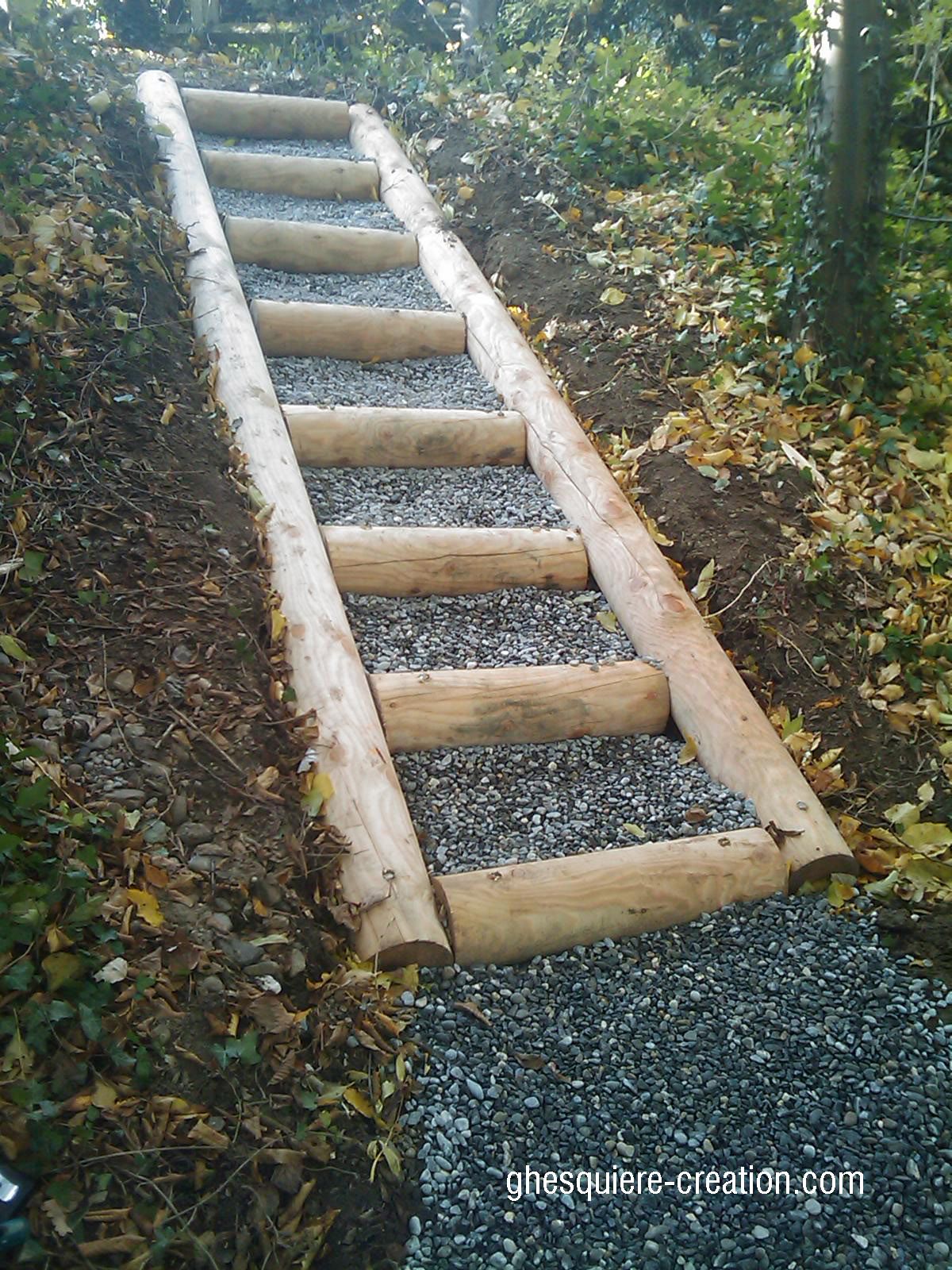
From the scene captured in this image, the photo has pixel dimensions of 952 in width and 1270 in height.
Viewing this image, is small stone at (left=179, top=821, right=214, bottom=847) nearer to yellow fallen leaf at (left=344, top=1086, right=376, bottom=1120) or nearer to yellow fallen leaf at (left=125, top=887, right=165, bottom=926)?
yellow fallen leaf at (left=125, top=887, right=165, bottom=926)

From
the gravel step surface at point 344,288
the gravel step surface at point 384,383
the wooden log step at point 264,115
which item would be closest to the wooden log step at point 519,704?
the gravel step surface at point 384,383

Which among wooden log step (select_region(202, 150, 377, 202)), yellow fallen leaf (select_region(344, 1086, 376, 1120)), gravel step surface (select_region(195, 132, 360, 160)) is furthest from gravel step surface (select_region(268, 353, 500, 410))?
yellow fallen leaf (select_region(344, 1086, 376, 1120))

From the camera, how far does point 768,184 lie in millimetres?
4535

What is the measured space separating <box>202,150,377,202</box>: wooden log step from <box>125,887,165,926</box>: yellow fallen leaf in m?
A: 3.94

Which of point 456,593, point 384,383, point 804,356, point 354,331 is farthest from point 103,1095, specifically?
point 804,356

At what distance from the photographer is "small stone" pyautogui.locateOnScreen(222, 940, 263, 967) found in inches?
77.1

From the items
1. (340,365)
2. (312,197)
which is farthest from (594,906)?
(312,197)

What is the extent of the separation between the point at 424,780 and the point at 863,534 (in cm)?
164

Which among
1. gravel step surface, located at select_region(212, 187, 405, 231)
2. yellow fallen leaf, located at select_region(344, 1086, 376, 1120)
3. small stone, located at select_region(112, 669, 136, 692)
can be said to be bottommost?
yellow fallen leaf, located at select_region(344, 1086, 376, 1120)

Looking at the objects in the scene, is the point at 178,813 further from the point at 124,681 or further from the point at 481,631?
the point at 481,631

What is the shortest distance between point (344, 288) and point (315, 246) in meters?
0.25

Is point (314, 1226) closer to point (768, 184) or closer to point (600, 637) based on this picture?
point (600, 637)

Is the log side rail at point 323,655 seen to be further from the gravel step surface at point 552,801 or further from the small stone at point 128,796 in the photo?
the small stone at point 128,796

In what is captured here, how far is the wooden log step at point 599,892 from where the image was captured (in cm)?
224
